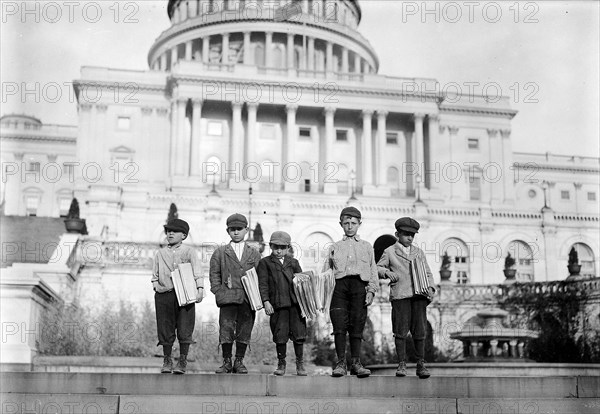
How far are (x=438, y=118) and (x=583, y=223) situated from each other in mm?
23686

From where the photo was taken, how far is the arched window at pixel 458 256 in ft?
185

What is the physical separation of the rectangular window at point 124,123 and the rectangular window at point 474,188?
31.0 meters

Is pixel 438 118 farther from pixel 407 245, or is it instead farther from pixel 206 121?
pixel 407 245

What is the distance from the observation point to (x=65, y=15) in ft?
115

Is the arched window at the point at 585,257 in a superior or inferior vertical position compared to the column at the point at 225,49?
inferior

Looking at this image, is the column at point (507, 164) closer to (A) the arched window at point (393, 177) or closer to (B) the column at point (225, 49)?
(A) the arched window at point (393, 177)

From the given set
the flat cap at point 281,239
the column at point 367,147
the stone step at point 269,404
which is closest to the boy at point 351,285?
the flat cap at point 281,239

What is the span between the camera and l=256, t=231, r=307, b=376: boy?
12.2 meters

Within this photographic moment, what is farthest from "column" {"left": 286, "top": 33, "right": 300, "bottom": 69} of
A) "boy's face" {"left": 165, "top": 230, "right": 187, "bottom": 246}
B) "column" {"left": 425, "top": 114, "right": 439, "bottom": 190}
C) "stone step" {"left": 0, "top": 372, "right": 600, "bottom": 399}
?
"stone step" {"left": 0, "top": 372, "right": 600, "bottom": 399}

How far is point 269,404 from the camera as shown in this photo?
10438 millimetres

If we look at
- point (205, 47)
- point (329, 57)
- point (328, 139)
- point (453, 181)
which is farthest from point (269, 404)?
point (329, 57)

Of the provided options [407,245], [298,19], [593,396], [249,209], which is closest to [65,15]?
[249,209]

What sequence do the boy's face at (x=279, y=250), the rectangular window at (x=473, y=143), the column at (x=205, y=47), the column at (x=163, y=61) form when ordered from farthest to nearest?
the column at (x=163, y=61)
the column at (x=205, y=47)
the rectangular window at (x=473, y=143)
the boy's face at (x=279, y=250)

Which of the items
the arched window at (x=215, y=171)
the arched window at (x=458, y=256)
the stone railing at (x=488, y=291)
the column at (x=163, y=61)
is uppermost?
the column at (x=163, y=61)
